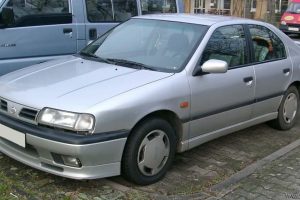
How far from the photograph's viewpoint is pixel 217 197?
13.6 feet

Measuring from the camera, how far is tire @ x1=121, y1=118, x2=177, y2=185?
4078 mm

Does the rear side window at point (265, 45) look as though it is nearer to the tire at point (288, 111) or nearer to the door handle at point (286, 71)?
the door handle at point (286, 71)

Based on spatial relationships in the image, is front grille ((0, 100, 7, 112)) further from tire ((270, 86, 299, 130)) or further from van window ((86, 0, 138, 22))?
tire ((270, 86, 299, 130))

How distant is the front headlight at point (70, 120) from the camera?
12.4ft

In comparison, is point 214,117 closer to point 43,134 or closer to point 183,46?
point 183,46

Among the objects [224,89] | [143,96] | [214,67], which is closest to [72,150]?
[143,96]

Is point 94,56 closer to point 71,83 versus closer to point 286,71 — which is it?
point 71,83

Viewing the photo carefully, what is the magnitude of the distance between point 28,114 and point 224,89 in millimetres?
2010

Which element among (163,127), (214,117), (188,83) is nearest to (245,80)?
(214,117)

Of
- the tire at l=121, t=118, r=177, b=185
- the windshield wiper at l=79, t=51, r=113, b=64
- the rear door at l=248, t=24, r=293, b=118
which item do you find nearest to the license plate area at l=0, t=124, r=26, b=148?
the tire at l=121, t=118, r=177, b=185

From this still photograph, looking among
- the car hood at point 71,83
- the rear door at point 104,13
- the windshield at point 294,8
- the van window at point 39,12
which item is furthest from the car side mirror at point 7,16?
the windshield at point 294,8

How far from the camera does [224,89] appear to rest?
193 inches

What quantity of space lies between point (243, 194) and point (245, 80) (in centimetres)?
148

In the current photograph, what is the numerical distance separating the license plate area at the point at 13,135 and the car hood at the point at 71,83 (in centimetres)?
26
